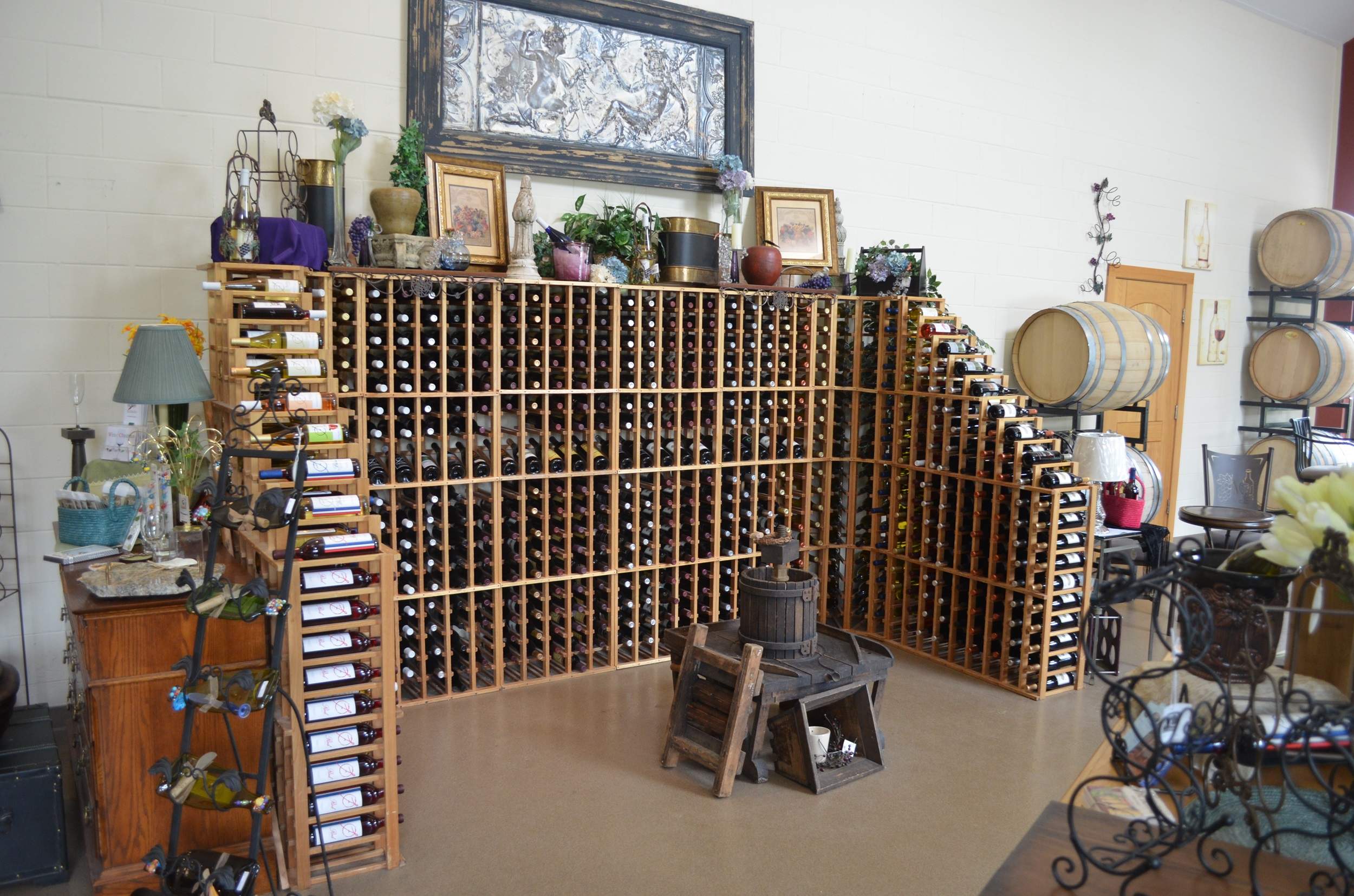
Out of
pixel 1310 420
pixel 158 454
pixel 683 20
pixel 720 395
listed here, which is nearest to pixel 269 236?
pixel 158 454

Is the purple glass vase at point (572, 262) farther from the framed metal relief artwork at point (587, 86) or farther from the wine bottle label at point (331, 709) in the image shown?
the wine bottle label at point (331, 709)

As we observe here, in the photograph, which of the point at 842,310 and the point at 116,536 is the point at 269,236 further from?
the point at 842,310

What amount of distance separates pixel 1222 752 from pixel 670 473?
3803 mm

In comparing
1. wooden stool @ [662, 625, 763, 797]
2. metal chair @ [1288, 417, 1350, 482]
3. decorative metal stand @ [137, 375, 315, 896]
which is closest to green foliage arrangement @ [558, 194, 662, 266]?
wooden stool @ [662, 625, 763, 797]

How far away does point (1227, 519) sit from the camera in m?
4.71

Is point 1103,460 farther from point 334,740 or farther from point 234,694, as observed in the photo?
point 234,694

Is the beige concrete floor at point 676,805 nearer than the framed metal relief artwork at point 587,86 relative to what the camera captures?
Yes

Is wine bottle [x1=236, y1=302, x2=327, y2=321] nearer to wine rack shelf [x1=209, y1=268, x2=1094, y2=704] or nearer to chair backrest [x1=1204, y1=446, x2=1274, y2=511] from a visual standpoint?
wine rack shelf [x1=209, y1=268, x2=1094, y2=704]

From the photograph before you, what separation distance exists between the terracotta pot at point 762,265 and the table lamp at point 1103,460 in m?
1.94

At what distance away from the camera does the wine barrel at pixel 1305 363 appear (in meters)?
8.12

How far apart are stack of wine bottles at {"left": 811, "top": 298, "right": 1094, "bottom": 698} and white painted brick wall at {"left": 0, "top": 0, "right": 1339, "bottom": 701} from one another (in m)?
1.28

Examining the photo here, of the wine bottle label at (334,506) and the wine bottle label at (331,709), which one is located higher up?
the wine bottle label at (334,506)

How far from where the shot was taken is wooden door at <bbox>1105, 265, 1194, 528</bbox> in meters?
7.94

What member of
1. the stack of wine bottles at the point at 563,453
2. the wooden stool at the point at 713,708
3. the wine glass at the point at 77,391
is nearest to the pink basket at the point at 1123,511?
the stack of wine bottles at the point at 563,453
